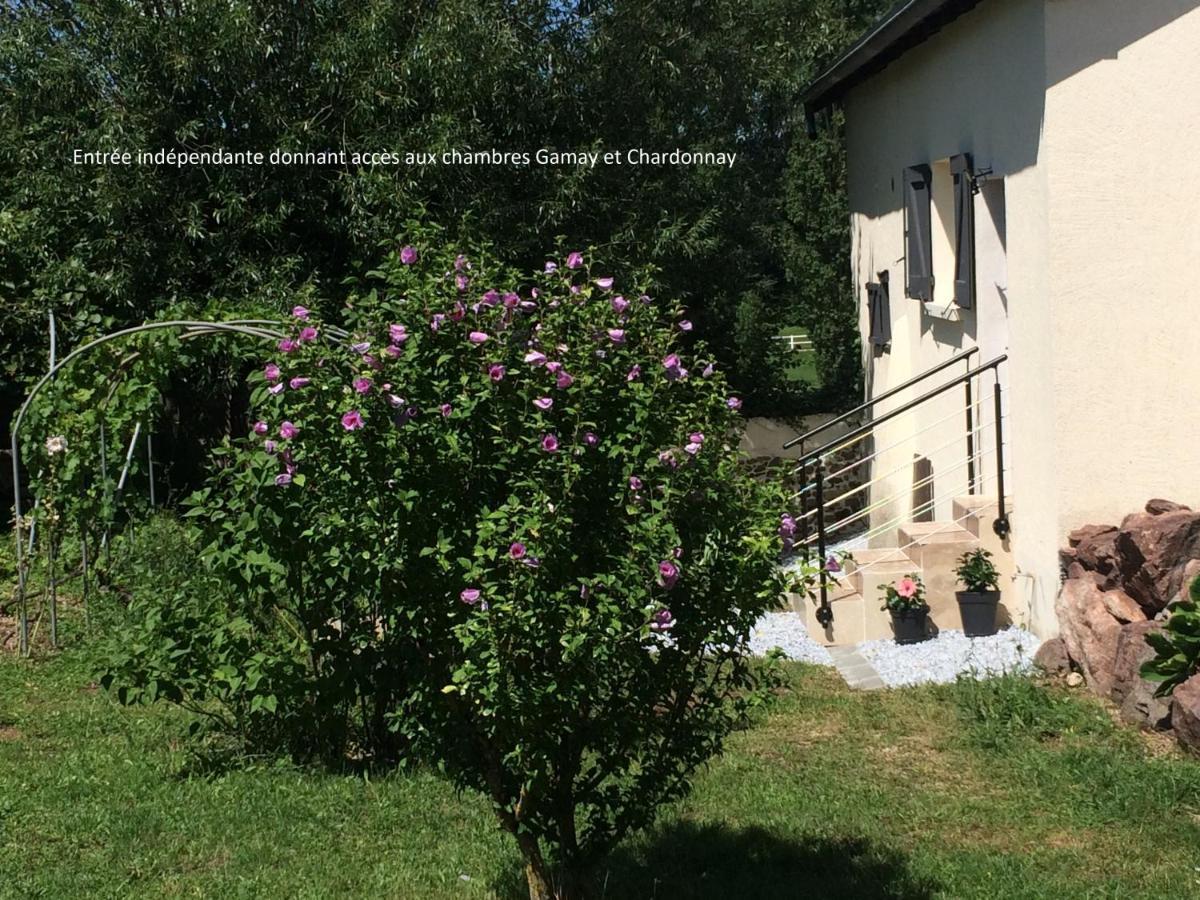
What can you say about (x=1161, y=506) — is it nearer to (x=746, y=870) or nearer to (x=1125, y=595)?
(x=1125, y=595)

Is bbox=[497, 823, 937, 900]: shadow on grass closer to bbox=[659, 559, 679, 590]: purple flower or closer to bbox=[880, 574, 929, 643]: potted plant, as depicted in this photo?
bbox=[659, 559, 679, 590]: purple flower

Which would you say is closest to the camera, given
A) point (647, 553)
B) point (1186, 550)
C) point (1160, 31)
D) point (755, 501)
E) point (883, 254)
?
point (647, 553)

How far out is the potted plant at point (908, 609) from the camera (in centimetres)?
813

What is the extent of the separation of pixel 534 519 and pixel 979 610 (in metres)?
5.20

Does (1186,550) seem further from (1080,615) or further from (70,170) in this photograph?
(70,170)

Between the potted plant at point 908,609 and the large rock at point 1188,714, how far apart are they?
2321 millimetres

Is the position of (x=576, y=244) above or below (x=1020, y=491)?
above

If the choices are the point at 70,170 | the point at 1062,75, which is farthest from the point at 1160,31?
the point at 70,170

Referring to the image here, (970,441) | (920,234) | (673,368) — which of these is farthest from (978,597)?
(673,368)

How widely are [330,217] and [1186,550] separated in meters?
6.95

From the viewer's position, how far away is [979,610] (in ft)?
26.2

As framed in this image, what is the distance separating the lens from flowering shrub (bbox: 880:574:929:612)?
8.12m

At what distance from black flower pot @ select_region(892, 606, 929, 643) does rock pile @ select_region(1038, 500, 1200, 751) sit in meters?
0.94

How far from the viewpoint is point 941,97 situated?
9797 mm
